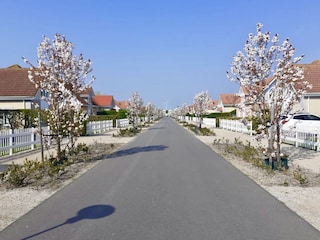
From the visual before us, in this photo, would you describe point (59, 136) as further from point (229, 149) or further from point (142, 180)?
point (229, 149)

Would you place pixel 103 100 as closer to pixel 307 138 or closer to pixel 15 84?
pixel 15 84

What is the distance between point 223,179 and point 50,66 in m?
6.71

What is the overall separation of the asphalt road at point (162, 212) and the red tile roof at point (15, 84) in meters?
25.2

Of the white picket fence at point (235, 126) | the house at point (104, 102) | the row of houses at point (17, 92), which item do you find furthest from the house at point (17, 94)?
the house at point (104, 102)

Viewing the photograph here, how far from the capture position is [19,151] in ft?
44.0

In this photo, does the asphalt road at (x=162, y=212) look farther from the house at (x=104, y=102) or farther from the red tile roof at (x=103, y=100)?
the red tile roof at (x=103, y=100)

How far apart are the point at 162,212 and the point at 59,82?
6.82 meters

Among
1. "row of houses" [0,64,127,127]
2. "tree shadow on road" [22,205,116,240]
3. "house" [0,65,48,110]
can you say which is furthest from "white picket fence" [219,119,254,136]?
"house" [0,65,48,110]

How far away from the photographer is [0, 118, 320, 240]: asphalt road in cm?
407

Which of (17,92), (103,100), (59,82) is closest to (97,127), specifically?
(17,92)

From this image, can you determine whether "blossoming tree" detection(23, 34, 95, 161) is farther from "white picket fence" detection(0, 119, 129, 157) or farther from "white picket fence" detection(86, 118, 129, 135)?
"white picket fence" detection(86, 118, 129, 135)

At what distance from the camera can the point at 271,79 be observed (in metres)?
9.62

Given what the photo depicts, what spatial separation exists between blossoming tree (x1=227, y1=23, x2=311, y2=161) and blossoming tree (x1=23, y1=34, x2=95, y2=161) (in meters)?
5.78

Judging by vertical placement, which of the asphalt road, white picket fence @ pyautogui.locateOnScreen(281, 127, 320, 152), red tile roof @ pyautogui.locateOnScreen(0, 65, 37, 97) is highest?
red tile roof @ pyautogui.locateOnScreen(0, 65, 37, 97)
